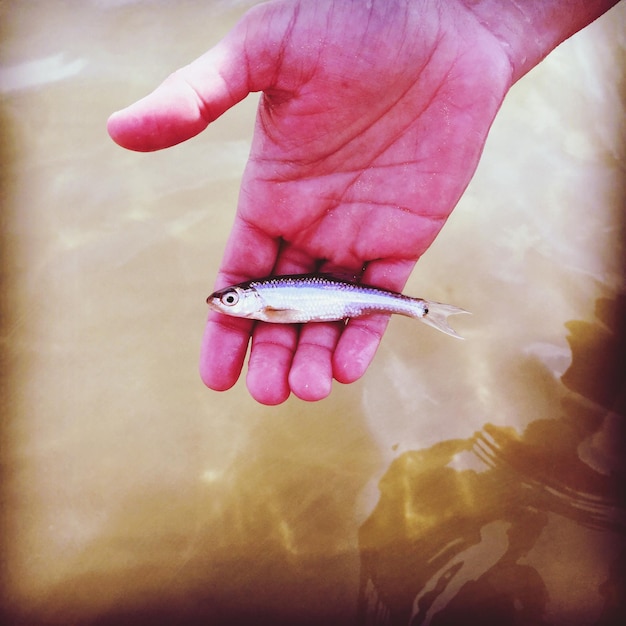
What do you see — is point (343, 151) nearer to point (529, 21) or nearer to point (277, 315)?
point (277, 315)

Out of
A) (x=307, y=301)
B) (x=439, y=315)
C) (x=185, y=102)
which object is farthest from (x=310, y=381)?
(x=185, y=102)

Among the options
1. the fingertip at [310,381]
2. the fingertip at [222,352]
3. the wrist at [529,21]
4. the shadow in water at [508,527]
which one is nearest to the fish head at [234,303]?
the fingertip at [222,352]

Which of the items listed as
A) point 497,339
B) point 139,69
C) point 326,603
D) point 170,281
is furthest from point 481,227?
point 139,69

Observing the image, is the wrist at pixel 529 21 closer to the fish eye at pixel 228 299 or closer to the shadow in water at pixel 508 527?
the shadow in water at pixel 508 527

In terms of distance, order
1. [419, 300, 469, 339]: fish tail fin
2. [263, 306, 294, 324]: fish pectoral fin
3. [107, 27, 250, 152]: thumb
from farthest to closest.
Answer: [419, 300, 469, 339]: fish tail fin < [263, 306, 294, 324]: fish pectoral fin < [107, 27, 250, 152]: thumb

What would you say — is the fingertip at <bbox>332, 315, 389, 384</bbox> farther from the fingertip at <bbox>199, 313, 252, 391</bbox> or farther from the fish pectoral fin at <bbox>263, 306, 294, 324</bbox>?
the fingertip at <bbox>199, 313, 252, 391</bbox>

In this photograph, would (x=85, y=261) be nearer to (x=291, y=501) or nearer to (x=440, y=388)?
(x=291, y=501)

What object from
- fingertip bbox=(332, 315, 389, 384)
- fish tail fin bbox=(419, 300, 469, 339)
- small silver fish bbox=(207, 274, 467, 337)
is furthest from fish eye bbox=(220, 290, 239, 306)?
fish tail fin bbox=(419, 300, 469, 339)
